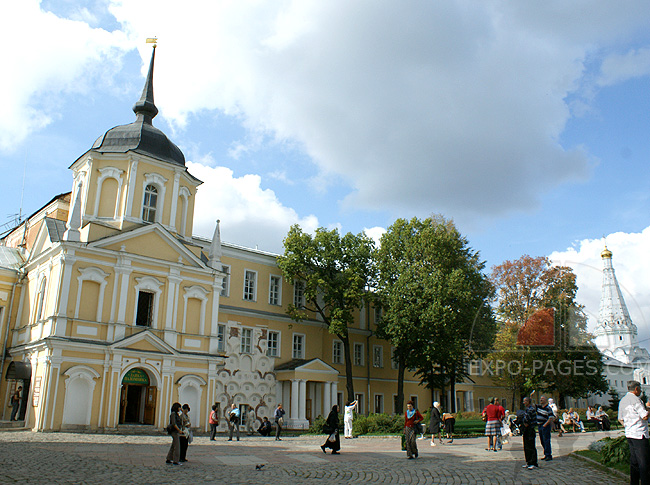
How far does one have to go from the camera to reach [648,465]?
858 cm

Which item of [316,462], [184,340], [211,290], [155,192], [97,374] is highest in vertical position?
[155,192]

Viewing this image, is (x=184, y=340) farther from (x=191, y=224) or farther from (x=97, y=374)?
(x=191, y=224)

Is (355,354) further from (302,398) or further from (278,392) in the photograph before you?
(278,392)

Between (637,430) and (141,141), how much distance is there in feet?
89.3

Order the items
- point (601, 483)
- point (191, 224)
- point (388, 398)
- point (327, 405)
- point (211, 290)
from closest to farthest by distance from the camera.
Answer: point (601, 483)
point (211, 290)
point (191, 224)
point (327, 405)
point (388, 398)

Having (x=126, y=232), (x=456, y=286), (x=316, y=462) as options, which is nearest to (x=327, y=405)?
(x=456, y=286)

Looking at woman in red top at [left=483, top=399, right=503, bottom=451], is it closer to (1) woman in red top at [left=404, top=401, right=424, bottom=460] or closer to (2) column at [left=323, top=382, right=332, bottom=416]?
(1) woman in red top at [left=404, top=401, right=424, bottom=460]

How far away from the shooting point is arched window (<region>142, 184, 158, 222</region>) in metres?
29.6

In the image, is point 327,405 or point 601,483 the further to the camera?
point 327,405

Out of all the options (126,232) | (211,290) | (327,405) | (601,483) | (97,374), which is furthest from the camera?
(327,405)

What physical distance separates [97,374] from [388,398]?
23.1 meters

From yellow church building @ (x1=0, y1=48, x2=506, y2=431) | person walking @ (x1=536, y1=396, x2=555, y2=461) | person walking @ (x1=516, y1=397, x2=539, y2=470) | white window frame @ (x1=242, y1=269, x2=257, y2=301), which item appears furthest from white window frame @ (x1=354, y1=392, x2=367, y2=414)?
person walking @ (x1=516, y1=397, x2=539, y2=470)

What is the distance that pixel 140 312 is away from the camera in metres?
27.7

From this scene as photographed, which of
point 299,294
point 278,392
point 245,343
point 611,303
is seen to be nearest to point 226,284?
point 245,343
